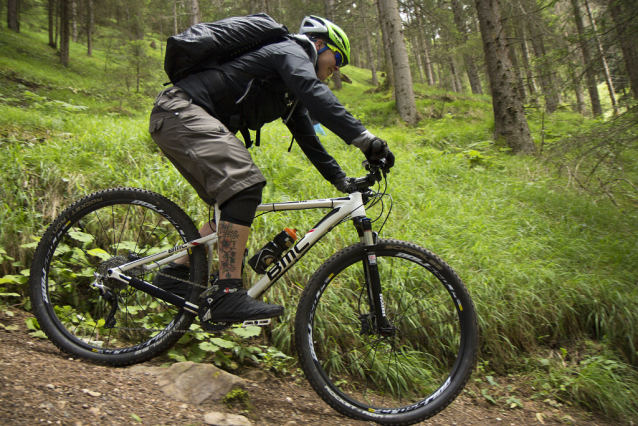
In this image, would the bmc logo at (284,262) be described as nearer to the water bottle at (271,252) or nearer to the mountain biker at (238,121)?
the water bottle at (271,252)

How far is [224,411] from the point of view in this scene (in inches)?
84.4

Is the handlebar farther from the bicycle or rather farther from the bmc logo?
the bmc logo

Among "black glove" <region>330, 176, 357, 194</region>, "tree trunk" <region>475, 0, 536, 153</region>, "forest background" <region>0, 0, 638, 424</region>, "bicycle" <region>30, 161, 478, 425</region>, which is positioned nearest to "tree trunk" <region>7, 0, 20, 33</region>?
→ "forest background" <region>0, 0, 638, 424</region>

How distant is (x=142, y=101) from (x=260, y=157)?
344 inches

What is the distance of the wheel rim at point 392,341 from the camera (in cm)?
279

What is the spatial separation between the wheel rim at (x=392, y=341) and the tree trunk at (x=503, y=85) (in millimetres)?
5127

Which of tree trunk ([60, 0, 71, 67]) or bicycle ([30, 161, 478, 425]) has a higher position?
tree trunk ([60, 0, 71, 67])

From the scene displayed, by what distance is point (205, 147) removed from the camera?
2.16 metres

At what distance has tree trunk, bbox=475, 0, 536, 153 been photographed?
23.1 ft

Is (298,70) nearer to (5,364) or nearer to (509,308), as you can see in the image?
(5,364)

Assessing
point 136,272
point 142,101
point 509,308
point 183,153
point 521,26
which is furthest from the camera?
point 521,26

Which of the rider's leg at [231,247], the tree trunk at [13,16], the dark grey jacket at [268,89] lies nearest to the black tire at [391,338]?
the rider's leg at [231,247]

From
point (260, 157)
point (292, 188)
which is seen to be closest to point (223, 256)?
point (292, 188)

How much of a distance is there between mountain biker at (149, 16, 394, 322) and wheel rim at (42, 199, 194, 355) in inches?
18.8
